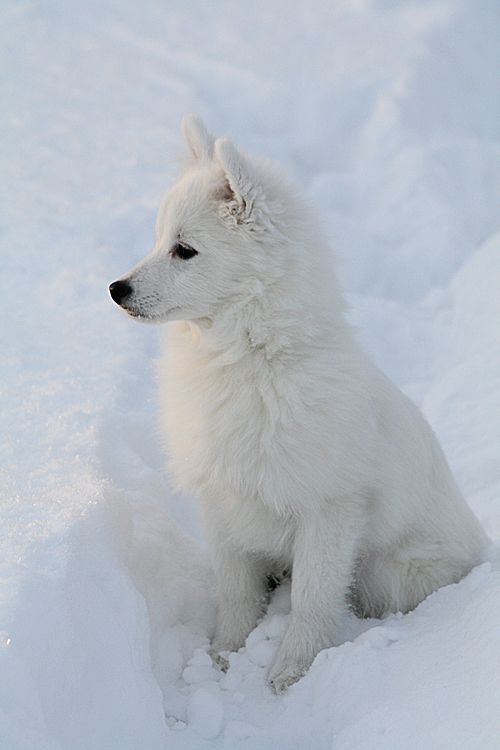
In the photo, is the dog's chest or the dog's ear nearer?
the dog's ear

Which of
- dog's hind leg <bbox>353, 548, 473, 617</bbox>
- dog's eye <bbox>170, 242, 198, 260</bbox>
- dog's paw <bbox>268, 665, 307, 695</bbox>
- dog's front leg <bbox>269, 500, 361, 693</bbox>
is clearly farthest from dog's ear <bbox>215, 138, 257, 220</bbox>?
dog's paw <bbox>268, 665, 307, 695</bbox>

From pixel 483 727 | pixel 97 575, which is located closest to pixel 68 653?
pixel 97 575

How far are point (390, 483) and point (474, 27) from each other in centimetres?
733

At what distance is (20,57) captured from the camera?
27.7 ft

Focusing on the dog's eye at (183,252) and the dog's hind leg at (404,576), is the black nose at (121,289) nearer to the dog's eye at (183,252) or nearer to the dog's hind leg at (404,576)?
the dog's eye at (183,252)

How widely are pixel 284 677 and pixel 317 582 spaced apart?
0.37 m

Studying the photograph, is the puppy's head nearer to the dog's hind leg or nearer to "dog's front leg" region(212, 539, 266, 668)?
"dog's front leg" region(212, 539, 266, 668)

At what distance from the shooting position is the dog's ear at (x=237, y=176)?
3.07 m

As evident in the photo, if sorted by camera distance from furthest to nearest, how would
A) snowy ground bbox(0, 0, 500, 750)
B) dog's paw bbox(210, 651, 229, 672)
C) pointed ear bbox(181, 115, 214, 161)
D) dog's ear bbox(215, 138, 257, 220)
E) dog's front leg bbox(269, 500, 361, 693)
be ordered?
pointed ear bbox(181, 115, 214, 161)
dog's paw bbox(210, 651, 229, 672)
dog's front leg bbox(269, 500, 361, 693)
dog's ear bbox(215, 138, 257, 220)
snowy ground bbox(0, 0, 500, 750)

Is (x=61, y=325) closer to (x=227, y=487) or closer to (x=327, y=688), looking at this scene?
(x=227, y=487)

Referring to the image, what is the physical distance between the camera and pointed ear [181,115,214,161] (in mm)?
3582

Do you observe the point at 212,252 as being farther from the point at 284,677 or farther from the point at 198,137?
the point at 284,677

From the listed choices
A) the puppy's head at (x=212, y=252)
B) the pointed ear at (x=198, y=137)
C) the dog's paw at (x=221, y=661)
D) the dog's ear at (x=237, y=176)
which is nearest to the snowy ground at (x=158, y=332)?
the dog's paw at (x=221, y=661)

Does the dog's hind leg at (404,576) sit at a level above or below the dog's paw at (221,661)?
above
